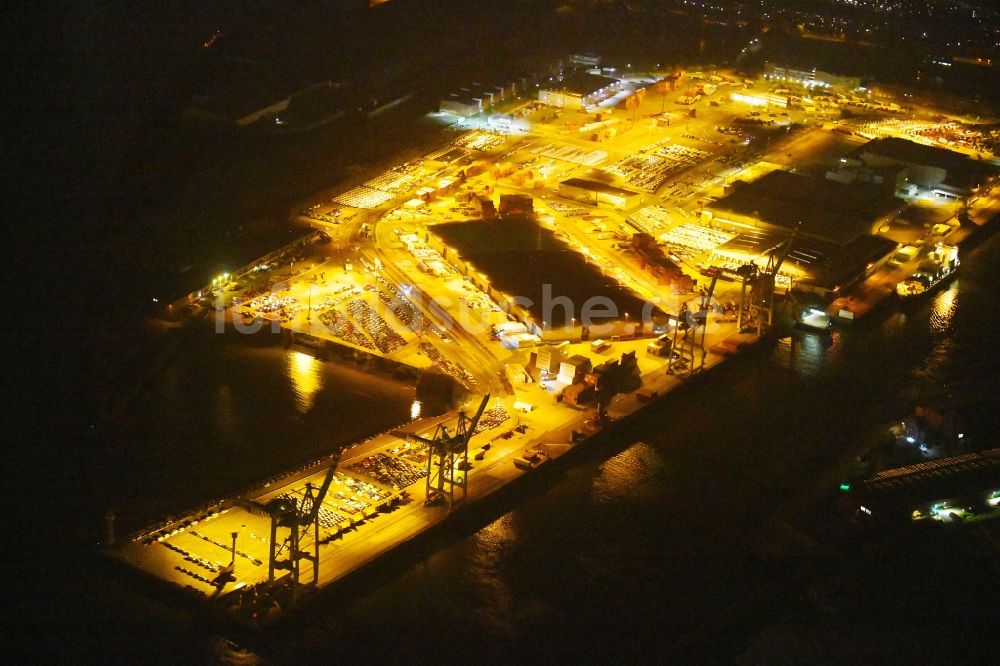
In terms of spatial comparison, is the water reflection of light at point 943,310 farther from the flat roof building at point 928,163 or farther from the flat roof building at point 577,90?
the flat roof building at point 577,90

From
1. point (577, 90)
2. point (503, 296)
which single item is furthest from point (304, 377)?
point (577, 90)

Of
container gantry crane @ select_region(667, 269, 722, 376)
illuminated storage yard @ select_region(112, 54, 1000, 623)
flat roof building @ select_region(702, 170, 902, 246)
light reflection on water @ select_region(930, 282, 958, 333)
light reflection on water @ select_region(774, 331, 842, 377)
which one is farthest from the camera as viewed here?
flat roof building @ select_region(702, 170, 902, 246)

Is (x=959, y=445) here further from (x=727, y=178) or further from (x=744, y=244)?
(x=727, y=178)

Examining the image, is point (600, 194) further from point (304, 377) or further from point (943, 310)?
point (304, 377)

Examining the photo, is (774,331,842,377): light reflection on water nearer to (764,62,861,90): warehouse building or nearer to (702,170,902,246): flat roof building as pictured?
(702,170,902,246): flat roof building

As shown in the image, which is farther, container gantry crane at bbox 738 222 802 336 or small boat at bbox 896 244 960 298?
small boat at bbox 896 244 960 298

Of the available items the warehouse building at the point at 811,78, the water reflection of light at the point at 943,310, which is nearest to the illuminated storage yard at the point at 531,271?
the water reflection of light at the point at 943,310

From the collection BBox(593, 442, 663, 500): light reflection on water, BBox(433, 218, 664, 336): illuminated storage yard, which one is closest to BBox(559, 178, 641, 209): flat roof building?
BBox(433, 218, 664, 336): illuminated storage yard
